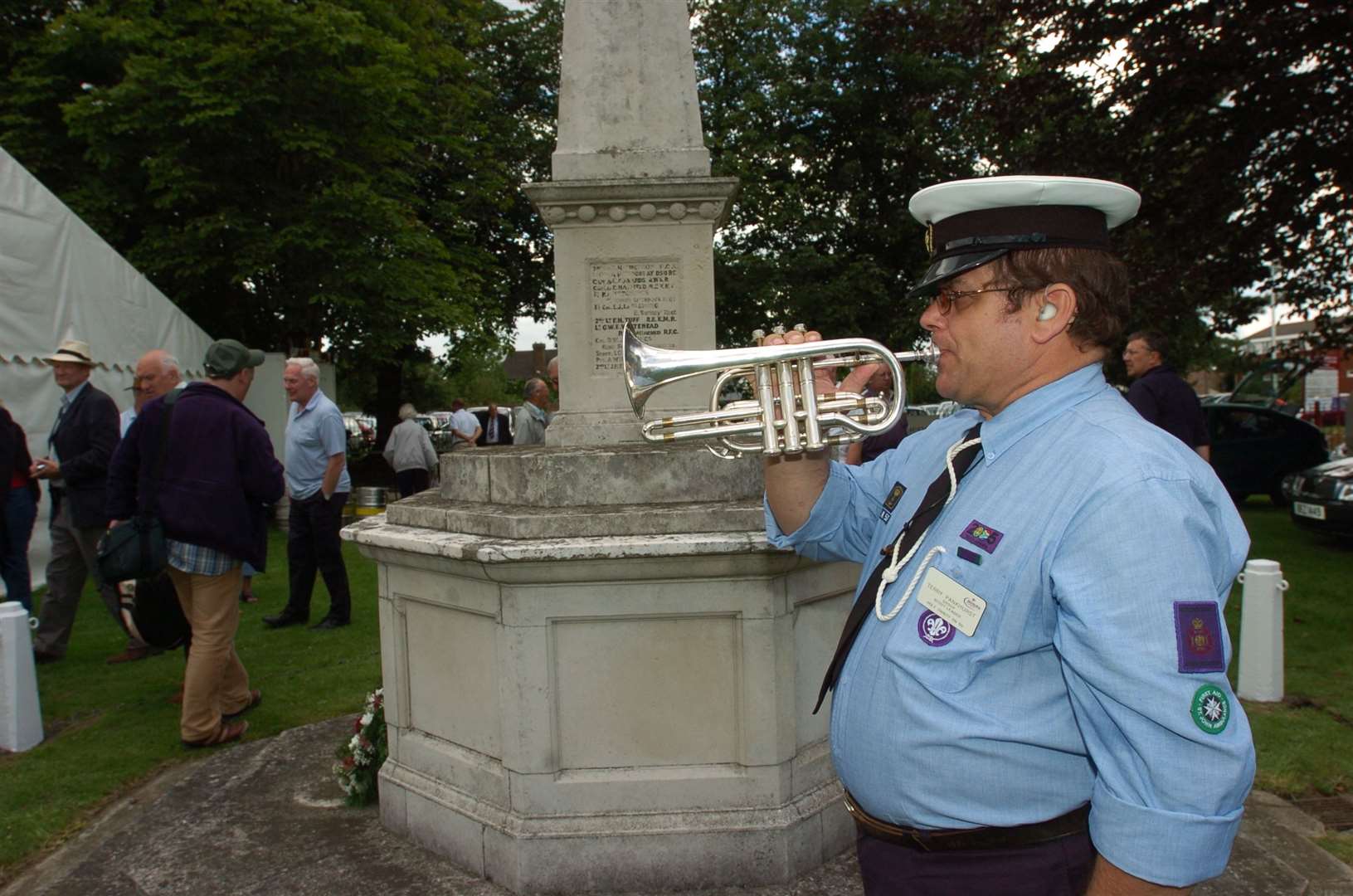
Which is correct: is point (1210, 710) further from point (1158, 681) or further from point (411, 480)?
point (411, 480)

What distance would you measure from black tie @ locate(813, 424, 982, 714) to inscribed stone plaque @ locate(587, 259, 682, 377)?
8.56 ft

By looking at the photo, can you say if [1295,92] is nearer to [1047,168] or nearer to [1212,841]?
[1047,168]

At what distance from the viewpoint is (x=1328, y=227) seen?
12.0 metres

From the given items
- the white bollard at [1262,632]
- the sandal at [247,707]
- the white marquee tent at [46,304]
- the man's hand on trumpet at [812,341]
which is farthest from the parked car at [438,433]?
the man's hand on trumpet at [812,341]

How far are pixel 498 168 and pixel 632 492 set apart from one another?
22233 mm

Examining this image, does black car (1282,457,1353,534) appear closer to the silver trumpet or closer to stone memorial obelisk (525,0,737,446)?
stone memorial obelisk (525,0,737,446)

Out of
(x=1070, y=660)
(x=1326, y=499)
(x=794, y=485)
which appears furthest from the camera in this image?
(x=1326, y=499)

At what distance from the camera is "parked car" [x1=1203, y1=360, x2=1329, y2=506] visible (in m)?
14.9

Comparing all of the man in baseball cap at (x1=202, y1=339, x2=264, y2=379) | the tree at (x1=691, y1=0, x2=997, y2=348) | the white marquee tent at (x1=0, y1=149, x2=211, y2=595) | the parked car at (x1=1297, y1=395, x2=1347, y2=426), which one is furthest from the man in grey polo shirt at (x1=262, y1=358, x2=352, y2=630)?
the parked car at (x1=1297, y1=395, x2=1347, y2=426)

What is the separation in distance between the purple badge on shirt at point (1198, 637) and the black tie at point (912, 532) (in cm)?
52

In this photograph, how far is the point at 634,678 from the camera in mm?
3473

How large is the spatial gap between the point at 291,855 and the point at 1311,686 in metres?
5.82

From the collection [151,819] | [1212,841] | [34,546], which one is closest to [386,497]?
[34,546]

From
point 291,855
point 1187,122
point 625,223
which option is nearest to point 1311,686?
point 625,223
